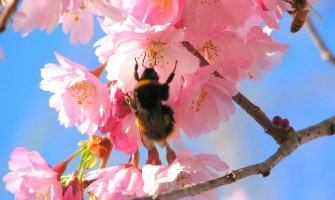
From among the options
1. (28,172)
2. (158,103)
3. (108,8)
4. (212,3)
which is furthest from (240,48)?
(28,172)

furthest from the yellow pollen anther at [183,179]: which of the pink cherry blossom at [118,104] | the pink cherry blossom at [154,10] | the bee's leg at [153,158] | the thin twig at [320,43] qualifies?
the thin twig at [320,43]

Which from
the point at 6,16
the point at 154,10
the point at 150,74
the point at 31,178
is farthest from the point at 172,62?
the point at 6,16

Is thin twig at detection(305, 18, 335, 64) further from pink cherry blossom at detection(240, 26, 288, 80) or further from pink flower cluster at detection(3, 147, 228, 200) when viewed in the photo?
pink flower cluster at detection(3, 147, 228, 200)

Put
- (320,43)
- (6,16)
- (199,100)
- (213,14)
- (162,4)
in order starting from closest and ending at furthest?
(6,16) < (162,4) < (213,14) < (199,100) < (320,43)

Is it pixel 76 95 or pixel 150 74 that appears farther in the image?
pixel 76 95

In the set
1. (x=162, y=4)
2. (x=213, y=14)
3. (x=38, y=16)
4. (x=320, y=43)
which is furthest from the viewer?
(x=320, y=43)

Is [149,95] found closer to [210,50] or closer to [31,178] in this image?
[210,50]

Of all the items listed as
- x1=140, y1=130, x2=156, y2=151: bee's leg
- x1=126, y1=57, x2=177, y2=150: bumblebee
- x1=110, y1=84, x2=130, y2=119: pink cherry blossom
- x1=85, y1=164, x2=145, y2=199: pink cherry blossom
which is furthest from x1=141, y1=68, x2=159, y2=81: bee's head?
x1=85, y1=164, x2=145, y2=199: pink cherry blossom
